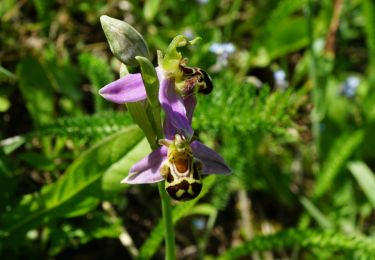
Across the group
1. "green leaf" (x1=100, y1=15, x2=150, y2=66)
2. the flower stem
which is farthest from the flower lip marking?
"green leaf" (x1=100, y1=15, x2=150, y2=66)

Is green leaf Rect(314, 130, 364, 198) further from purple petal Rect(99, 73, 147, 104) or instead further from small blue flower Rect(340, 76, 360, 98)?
purple petal Rect(99, 73, 147, 104)

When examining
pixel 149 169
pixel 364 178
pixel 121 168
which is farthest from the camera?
pixel 364 178

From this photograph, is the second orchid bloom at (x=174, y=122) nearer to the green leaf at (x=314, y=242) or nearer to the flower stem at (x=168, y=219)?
the flower stem at (x=168, y=219)

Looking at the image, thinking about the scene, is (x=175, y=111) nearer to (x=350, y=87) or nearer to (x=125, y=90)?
(x=125, y=90)

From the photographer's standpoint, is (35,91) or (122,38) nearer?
(122,38)

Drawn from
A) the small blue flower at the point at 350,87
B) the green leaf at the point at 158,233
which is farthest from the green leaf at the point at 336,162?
the green leaf at the point at 158,233

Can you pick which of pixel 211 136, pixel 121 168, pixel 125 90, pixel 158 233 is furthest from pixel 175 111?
pixel 211 136
